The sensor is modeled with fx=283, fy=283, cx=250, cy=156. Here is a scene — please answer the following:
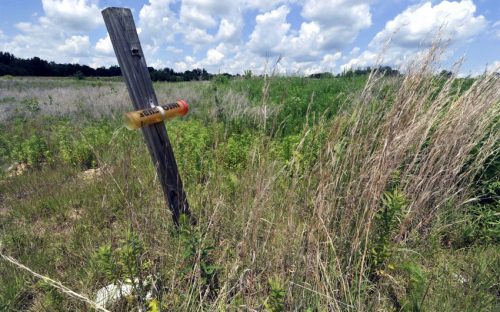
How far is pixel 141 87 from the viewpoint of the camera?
1.83 m

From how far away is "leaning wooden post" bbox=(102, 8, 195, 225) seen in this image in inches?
68.4

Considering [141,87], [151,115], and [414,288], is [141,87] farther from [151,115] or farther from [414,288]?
[414,288]

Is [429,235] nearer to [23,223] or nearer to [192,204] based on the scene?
[192,204]

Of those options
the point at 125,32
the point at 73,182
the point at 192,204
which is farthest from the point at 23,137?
the point at 125,32

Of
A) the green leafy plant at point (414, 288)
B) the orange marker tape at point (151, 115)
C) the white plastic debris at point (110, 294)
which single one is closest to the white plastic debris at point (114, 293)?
the white plastic debris at point (110, 294)

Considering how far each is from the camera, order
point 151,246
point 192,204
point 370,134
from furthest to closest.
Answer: point 192,204 < point 370,134 < point 151,246

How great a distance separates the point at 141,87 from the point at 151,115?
0.28 meters

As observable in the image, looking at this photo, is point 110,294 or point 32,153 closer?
point 110,294

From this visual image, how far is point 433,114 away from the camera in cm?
247

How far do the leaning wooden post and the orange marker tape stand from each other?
150 mm

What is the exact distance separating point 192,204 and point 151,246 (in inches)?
24.2

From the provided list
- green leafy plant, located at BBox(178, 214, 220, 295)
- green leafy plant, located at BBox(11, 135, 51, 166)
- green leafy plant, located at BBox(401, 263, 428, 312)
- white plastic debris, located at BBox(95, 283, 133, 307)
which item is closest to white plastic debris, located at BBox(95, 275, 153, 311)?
white plastic debris, located at BBox(95, 283, 133, 307)

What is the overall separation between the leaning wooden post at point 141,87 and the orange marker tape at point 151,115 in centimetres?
15

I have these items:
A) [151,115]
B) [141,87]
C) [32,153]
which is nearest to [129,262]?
[151,115]
